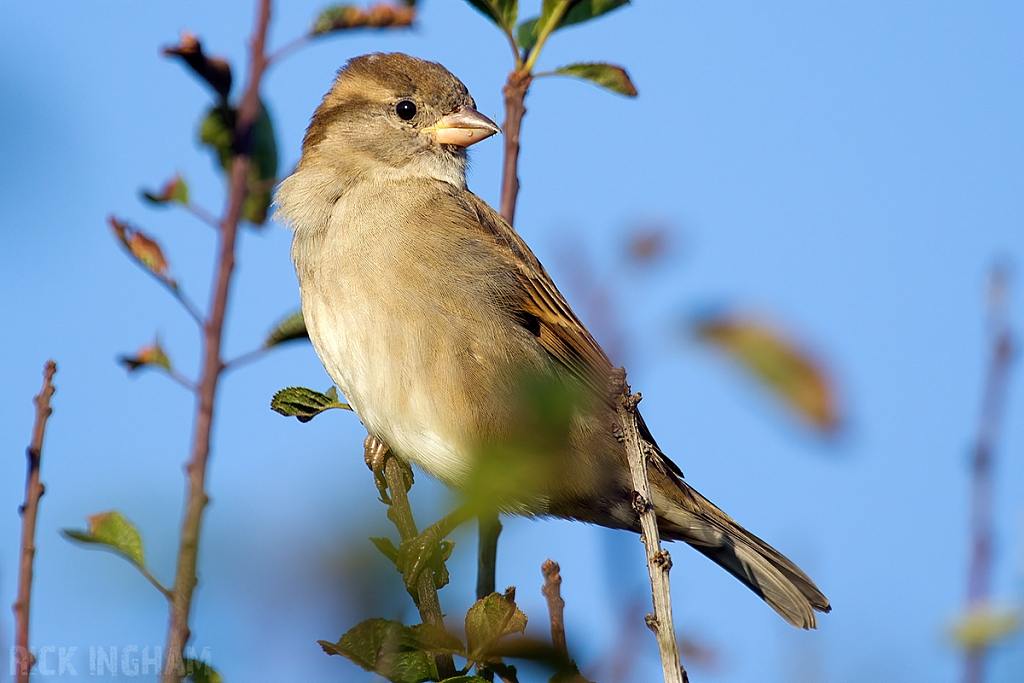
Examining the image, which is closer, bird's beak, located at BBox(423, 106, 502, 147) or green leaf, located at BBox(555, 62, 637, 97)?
green leaf, located at BBox(555, 62, 637, 97)

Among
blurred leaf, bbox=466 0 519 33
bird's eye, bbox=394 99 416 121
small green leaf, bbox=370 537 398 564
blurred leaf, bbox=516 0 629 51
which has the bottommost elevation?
small green leaf, bbox=370 537 398 564

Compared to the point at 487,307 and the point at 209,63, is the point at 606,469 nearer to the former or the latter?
the point at 487,307

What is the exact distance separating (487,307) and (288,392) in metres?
1.12

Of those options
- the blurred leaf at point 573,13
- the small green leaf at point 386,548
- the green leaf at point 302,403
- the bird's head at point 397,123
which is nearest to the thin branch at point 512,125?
the blurred leaf at point 573,13

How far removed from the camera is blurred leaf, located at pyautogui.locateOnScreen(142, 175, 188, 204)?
216 cm

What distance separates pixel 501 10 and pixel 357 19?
0.82 m

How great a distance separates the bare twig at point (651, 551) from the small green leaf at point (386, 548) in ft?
1.56

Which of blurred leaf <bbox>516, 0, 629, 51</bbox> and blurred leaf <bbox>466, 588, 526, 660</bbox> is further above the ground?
blurred leaf <bbox>516, 0, 629, 51</bbox>

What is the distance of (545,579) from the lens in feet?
7.52

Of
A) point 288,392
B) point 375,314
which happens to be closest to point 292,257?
point 375,314

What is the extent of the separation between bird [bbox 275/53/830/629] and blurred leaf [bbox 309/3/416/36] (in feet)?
4.70

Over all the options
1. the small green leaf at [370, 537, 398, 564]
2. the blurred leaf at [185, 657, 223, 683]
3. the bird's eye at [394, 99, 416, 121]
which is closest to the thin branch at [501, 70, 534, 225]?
the small green leaf at [370, 537, 398, 564]

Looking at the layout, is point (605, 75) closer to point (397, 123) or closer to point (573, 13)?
point (573, 13)

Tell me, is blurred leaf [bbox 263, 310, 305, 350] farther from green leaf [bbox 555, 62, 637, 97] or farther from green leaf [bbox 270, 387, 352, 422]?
green leaf [bbox 555, 62, 637, 97]
